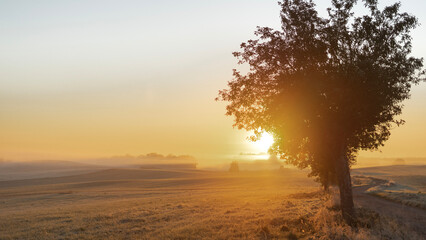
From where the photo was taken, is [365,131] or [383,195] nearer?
[365,131]

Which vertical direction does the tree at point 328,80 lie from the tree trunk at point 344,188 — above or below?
above

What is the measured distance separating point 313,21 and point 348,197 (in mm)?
12869

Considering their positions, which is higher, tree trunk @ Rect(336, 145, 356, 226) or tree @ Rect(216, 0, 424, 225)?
tree @ Rect(216, 0, 424, 225)

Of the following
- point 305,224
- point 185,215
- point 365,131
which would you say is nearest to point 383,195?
point 365,131

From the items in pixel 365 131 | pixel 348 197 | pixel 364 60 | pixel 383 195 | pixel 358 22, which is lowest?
pixel 383 195

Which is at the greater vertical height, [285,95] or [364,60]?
[364,60]

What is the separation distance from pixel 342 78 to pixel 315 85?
8.33 feet

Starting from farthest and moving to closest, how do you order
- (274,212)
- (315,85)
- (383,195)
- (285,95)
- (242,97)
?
(383,195)
(274,212)
(242,97)
(285,95)
(315,85)

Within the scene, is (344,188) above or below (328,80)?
below

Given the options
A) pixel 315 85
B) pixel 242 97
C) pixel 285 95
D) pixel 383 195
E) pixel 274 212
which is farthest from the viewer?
pixel 383 195

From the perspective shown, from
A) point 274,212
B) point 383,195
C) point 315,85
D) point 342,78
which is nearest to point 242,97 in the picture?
point 315,85

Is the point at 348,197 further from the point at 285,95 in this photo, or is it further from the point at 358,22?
the point at 358,22

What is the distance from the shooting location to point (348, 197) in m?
21.8

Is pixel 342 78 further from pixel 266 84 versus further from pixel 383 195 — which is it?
pixel 383 195
